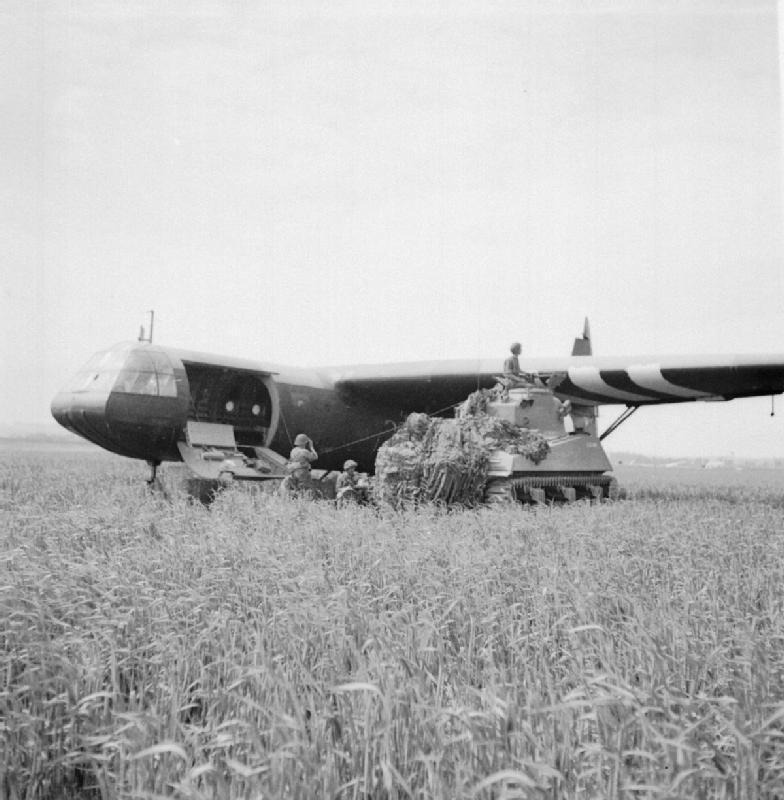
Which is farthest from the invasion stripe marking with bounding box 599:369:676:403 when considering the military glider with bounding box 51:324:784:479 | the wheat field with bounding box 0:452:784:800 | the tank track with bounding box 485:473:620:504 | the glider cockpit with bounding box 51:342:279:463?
the wheat field with bounding box 0:452:784:800

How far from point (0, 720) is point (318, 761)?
135cm

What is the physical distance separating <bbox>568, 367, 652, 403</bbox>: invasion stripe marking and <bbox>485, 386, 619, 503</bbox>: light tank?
1450 millimetres

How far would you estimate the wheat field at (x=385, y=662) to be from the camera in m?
2.30

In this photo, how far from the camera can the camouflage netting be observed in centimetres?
1112

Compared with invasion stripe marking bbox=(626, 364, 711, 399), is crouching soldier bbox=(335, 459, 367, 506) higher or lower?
lower

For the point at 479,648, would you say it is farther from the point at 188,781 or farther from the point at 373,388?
the point at 373,388

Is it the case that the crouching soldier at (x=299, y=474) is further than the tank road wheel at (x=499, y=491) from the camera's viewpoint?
Yes

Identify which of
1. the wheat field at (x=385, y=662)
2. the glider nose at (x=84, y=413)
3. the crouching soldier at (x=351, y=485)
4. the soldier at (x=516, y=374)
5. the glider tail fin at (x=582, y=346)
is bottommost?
the crouching soldier at (x=351, y=485)

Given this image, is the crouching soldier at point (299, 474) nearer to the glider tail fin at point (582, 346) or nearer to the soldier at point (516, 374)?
the soldier at point (516, 374)

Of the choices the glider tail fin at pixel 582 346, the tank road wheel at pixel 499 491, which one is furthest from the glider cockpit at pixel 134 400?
the glider tail fin at pixel 582 346

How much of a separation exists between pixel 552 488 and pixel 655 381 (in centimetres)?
344

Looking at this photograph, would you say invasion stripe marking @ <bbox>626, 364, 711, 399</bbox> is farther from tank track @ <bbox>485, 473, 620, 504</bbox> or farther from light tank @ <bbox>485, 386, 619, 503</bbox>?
tank track @ <bbox>485, 473, 620, 504</bbox>

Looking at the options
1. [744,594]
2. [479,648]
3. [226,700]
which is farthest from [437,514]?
[226,700]

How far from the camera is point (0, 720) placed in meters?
3.08
